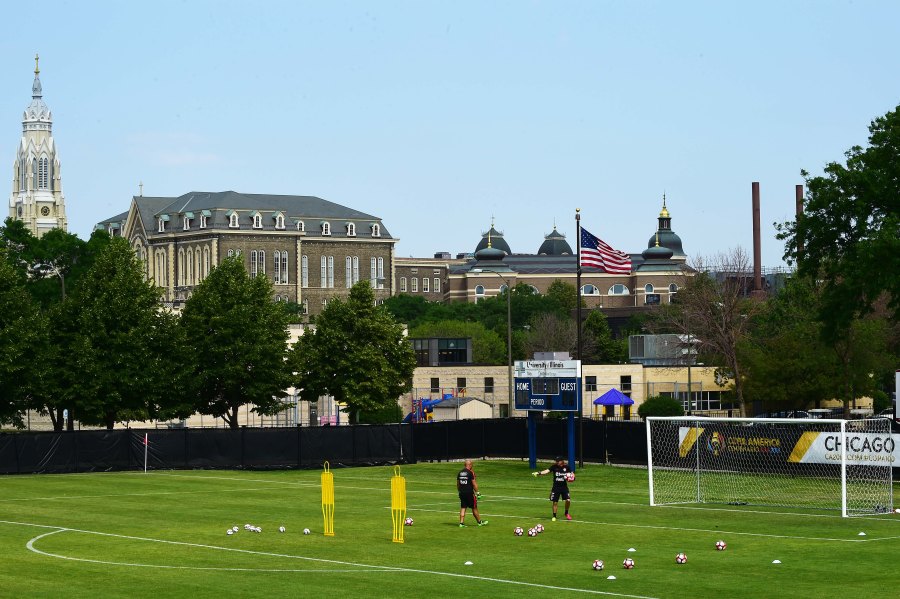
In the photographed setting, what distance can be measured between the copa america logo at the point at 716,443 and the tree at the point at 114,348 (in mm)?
31054

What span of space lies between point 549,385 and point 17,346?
27.1m

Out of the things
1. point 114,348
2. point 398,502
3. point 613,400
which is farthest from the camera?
point 613,400

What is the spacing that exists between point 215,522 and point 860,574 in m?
17.0

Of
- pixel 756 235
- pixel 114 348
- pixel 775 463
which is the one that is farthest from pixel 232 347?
pixel 756 235

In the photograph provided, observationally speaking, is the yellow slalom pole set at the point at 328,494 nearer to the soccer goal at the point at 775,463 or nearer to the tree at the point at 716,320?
the soccer goal at the point at 775,463

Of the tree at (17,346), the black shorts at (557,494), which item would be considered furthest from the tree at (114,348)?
the black shorts at (557,494)

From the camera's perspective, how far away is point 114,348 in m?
73.4

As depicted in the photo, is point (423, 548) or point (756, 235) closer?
point (423, 548)

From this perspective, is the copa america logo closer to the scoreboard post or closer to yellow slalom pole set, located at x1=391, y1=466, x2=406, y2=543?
the scoreboard post

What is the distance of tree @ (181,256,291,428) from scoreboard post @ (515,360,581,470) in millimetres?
24321

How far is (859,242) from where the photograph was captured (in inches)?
2253

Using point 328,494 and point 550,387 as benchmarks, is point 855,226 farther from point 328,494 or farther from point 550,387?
point 328,494

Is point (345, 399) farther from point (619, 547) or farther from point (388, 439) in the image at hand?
point (619, 547)

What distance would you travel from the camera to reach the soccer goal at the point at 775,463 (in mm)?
40625
